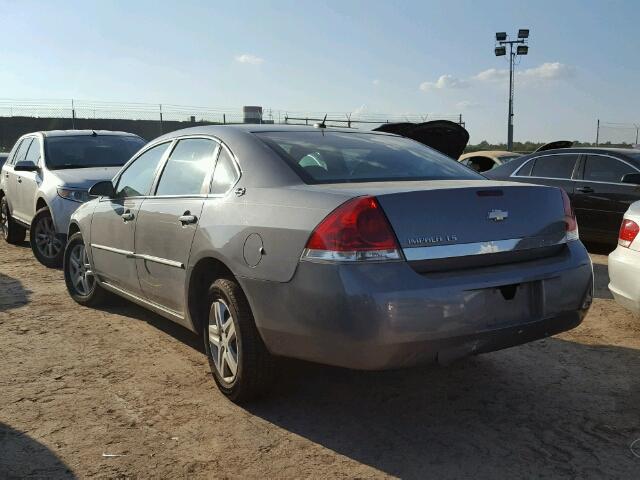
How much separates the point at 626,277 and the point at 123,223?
3.65m

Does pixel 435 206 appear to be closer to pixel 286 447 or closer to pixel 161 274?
pixel 286 447

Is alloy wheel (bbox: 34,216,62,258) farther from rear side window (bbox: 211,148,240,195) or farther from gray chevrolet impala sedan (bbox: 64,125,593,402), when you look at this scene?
rear side window (bbox: 211,148,240,195)

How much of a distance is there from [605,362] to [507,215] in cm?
173

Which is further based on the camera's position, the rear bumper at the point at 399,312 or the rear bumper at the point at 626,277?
the rear bumper at the point at 626,277

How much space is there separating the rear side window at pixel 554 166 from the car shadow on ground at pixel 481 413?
189 inches

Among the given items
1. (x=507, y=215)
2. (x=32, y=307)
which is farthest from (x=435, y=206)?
(x=32, y=307)

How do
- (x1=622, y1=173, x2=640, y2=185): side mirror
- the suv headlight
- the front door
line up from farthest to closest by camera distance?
the suv headlight < (x1=622, y1=173, x2=640, y2=185): side mirror < the front door

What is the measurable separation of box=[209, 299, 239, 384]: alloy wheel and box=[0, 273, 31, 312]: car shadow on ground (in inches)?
118

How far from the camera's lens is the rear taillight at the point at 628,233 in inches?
177

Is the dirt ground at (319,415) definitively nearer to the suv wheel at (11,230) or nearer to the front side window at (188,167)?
the front side window at (188,167)

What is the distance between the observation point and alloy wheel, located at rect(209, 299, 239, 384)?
3543 millimetres

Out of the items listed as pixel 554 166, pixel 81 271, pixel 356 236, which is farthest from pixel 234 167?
pixel 554 166

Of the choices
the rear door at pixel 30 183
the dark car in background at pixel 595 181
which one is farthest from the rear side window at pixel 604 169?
the rear door at pixel 30 183

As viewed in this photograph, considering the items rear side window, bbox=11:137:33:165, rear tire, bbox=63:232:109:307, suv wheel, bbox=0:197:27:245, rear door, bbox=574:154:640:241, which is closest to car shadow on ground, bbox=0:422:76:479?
rear tire, bbox=63:232:109:307
